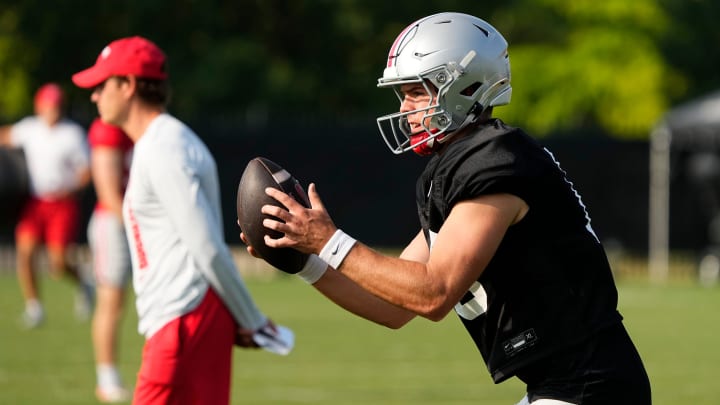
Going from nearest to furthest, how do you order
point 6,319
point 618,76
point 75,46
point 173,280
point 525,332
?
point 525,332
point 173,280
point 6,319
point 75,46
point 618,76

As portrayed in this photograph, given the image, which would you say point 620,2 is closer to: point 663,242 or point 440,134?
point 663,242

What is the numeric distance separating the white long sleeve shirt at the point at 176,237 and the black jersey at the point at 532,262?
5.22 feet

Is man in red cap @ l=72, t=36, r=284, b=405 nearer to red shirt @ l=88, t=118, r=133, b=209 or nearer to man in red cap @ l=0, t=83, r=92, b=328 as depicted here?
red shirt @ l=88, t=118, r=133, b=209

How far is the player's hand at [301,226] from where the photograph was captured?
4.07 m

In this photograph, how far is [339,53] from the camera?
32406 millimetres

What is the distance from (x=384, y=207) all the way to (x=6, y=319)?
10589mm

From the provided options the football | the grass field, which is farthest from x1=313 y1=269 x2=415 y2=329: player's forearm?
the grass field

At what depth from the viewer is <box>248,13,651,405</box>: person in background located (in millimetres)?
4051

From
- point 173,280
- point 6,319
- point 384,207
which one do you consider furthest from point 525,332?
point 384,207

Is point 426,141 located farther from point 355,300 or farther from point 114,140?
point 114,140

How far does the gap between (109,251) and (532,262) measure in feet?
20.3

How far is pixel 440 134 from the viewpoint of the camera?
4395mm

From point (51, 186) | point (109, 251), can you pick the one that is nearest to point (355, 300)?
point (109, 251)

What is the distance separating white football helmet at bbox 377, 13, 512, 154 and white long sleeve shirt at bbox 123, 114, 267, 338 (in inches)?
54.8
